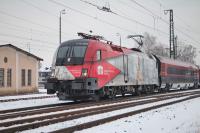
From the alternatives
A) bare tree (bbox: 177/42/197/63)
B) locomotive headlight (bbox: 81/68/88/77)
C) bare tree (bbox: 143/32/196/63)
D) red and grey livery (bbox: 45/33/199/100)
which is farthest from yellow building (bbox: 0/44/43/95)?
bare tree (bbox: 177/42/197/63)

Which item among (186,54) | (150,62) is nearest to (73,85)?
(150,62)

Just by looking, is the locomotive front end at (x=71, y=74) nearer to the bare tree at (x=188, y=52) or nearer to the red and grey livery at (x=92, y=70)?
the red and grey livery at (x=92, y=70)

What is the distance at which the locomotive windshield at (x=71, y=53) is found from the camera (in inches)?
739

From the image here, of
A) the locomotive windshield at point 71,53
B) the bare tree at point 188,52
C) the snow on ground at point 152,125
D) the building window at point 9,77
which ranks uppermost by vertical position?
the bare tree at point 188,52

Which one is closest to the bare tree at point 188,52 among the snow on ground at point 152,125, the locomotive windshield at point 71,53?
the locomotive windshield at point 71,53

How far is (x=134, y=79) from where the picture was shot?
2422 cm

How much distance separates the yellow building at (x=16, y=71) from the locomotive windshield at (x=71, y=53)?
14.2 metres

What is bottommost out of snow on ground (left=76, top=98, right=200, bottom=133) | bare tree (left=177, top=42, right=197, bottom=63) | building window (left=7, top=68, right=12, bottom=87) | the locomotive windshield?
snow on ground (left=76, top=98, right=200, bottom=133)

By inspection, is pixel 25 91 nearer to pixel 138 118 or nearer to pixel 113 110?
pixel 113 110

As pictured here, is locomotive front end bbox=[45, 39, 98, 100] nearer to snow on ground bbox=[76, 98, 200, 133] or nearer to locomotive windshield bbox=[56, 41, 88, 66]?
locomotive windshield bbox=[56, 41, 88, 66]

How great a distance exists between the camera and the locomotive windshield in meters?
18.8

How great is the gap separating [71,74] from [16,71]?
54.4ft

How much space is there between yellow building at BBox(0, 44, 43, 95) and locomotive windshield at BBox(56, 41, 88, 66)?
46.6 ft

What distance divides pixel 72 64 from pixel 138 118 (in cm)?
705
